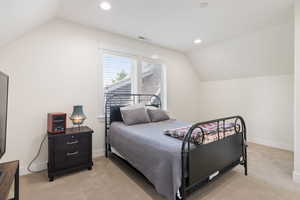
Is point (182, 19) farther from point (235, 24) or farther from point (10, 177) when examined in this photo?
point (10, 177)

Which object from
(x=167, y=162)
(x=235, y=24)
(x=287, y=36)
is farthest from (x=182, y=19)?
(x=167, y=162)

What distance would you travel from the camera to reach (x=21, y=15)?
1782 millimetres

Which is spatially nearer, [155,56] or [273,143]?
[273,143]

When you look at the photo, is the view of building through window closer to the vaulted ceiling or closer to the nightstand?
the vaulted ceiling

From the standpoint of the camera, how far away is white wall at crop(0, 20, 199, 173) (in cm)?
225

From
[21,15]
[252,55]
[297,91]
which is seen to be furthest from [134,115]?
[252,55]

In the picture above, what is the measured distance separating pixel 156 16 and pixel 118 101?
1.93 meters

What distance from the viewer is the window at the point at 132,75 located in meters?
3.24

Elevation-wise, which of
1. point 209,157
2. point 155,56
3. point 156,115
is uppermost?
point 155,56

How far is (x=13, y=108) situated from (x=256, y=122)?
5244 millimetres

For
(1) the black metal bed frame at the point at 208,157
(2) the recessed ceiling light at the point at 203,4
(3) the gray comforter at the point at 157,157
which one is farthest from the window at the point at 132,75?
(1) the black metal bed frame at the point at 208,157

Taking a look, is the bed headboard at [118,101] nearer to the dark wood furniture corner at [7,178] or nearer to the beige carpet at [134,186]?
the beige carpet at [134,186]

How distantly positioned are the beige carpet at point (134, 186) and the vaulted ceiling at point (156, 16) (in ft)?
6.87

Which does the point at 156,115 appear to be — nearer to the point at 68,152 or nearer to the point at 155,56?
the point at 155,56
